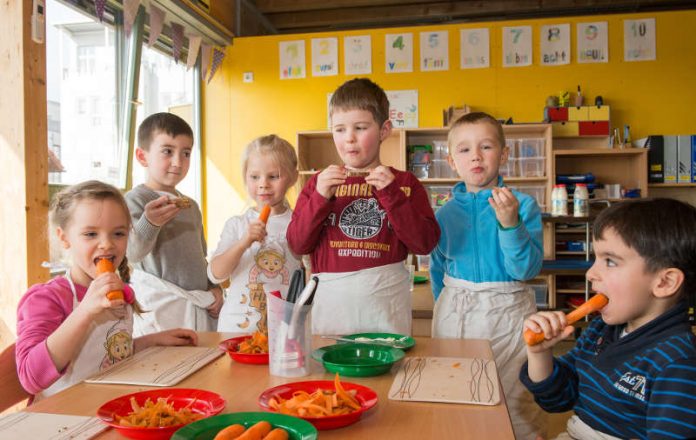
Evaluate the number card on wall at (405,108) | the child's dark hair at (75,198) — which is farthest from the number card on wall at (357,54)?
the child's dark hair at (75,198)

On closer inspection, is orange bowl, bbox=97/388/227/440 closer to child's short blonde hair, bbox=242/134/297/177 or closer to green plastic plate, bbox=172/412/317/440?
green plastic plate, bbox=172/412/317/440

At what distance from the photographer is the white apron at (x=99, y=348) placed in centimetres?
133

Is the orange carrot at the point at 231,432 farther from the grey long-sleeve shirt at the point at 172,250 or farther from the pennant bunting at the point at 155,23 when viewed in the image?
the pennant bunting at the point at 155,23

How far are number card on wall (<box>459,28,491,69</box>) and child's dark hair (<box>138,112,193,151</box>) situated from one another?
394 cm

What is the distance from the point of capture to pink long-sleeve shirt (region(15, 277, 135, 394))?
3.90 feet

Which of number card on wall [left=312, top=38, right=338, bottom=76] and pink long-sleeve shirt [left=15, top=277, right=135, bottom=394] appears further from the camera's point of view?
number card on wall [left=312, top=38, right=338, bottom=76]

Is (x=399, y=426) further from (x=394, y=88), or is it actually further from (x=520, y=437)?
(x=394, y=88)

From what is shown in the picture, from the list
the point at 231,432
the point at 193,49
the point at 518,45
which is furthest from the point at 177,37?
the point at 231,432

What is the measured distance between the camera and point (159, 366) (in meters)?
1.22

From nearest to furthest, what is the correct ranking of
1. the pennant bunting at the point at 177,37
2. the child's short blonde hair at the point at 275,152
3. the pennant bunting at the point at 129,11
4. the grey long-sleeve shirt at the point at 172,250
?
the child's short blonde hair at the point at 275,152
the grey long-sleeve shirt at the point at 172,250
the pennant bunting at the point at 129,11
the pennant bunting at the point at 177,37

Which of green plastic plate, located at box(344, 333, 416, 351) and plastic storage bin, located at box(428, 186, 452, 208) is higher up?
plastic storage bin, located at box(428, 186, 452, 208)

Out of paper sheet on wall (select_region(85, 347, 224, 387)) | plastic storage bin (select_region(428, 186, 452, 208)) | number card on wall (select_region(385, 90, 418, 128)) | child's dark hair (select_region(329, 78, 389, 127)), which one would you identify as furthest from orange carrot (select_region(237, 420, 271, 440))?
number card on wall (select_region(385, 90, 418, 128))

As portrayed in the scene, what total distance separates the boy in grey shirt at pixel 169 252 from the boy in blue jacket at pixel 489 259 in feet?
3.15

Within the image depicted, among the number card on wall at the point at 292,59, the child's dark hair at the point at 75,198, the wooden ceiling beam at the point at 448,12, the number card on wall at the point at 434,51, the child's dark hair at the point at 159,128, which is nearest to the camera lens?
the child's dark hair at the point at 75,198
